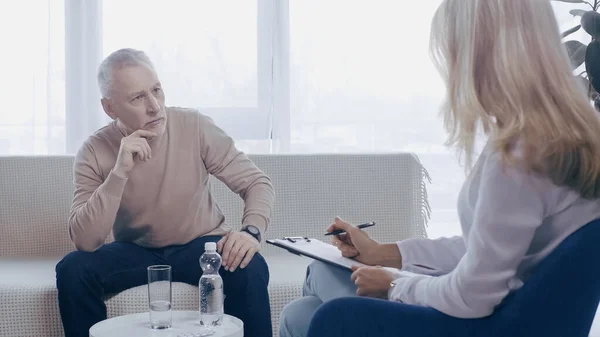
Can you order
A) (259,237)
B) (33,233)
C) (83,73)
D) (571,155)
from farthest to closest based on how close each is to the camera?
(83,73), (33,233), (259,237), (571,155)

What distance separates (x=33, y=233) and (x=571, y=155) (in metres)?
2.25

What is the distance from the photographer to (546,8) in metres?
1.20

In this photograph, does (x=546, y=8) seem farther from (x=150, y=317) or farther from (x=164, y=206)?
(x=164, y=206)

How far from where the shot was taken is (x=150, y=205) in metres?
2.38

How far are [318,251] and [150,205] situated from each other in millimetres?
814

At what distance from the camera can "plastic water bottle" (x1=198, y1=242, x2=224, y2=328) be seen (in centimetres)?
181

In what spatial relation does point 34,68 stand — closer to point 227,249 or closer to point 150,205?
point 150,205

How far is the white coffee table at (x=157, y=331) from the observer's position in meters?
1.72

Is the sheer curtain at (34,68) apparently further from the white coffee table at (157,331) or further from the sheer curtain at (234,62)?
the white coffee table at (157,331)

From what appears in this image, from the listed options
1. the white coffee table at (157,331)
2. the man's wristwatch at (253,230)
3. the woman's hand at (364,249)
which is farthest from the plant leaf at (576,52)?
the white coffee table at (157,331)

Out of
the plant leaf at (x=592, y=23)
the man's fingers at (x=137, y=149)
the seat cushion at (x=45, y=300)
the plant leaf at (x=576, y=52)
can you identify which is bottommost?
the seat cushion at (x=45, y=300)

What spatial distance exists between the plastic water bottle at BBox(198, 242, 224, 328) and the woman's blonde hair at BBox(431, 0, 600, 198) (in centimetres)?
83

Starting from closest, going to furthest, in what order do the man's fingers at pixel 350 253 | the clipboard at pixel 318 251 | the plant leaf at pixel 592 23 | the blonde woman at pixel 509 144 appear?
the blonde woman at pixel 509 144 → the clipboard at pixel 318 251 → the man's fingers at pixel 350 253 → the plant leaf at pixel 592 23

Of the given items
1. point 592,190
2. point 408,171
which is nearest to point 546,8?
point 592,190
